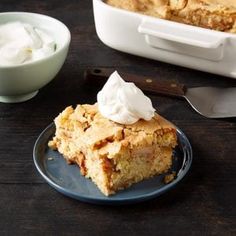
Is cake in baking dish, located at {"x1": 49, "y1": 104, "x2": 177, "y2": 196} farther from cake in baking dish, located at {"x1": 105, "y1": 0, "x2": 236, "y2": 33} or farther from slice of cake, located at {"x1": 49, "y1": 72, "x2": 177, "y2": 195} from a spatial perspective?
cake in baking dish, located at {"x1": 105, "y1": 0, "x2": 236, "y2": 33}

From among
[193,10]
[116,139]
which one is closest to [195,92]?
[193,10]

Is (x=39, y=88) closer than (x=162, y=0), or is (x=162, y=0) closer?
(x=39, y=88)

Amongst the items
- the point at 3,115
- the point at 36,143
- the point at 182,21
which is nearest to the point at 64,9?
the point at 182,21

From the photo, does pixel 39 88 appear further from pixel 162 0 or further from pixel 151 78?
pixel 162 0

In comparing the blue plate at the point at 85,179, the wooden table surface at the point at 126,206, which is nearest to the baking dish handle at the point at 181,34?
the wooden table surface at the point at 126,206

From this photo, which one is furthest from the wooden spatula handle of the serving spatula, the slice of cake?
the slice of cake

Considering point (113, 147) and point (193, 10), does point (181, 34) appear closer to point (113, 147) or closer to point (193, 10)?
point (193, 10)

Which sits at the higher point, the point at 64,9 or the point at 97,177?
the point at 97,177
